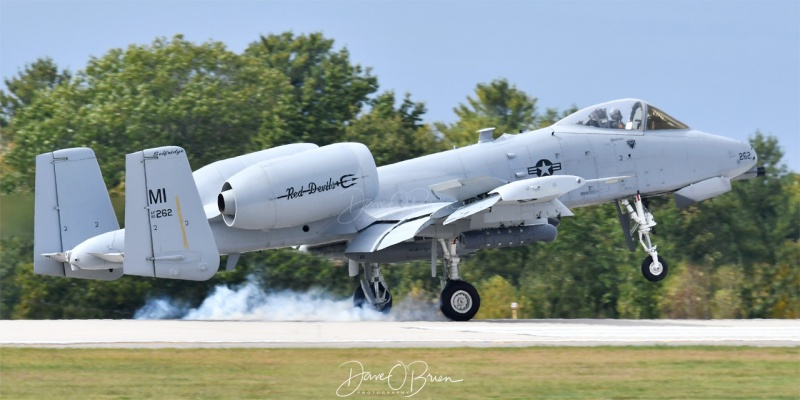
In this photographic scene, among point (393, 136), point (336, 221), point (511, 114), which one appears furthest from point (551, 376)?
point (511, 114)

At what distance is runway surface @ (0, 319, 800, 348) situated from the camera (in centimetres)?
1611

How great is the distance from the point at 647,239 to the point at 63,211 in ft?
35.4

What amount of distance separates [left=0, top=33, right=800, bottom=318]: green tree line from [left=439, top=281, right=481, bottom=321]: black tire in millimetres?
8191

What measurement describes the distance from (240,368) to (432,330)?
5348 millimetres

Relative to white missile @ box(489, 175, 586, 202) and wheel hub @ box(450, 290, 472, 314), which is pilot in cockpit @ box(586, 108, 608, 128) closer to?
white missile @ box(489, 175, 586, 202)

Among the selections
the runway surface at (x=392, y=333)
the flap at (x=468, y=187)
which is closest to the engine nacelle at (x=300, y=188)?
the flap at (x=468, y=187)

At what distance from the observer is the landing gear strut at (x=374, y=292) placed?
75.2 ft

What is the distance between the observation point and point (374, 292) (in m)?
23.0

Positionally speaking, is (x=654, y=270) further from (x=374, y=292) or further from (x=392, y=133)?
(x=392, y=133)

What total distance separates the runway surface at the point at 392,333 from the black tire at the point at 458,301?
10.7 inches

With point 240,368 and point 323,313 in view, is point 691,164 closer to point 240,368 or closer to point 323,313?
point 323,313

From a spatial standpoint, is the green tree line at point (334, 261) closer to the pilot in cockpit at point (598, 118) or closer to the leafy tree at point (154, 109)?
the leafy tree at point (154, 109)

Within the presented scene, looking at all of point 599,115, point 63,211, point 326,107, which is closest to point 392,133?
point 326,107

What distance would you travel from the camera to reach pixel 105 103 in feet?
124
